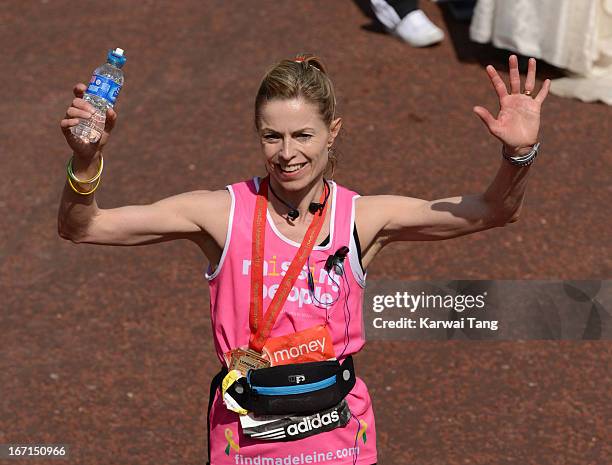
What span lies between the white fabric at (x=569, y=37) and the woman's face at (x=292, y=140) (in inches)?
244

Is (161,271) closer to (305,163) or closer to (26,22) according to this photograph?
(305,163)

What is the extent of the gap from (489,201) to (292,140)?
30.9 inches

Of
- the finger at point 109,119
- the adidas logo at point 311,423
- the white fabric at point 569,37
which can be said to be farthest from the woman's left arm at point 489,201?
the white fabric at point 569,37

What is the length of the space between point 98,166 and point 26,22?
8.23 m

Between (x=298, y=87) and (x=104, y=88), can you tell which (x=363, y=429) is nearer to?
→ (x=298, y=87)

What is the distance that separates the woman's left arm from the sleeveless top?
0.14 m

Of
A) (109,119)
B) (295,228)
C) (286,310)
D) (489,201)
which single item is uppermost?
(109,119)

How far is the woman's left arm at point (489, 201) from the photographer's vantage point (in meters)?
4.04

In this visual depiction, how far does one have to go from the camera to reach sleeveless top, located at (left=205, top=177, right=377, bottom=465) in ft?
13.6

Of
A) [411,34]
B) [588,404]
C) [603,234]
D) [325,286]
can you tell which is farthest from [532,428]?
[411,34]

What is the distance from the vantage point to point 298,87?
13.5 ft

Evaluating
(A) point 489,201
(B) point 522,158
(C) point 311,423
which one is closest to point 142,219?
(C) point 311,423

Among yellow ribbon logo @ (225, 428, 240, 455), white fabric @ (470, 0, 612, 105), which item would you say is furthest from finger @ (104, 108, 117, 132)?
white fabric @ (470, 0, 612, 105)

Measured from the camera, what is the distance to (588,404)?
6.75m
